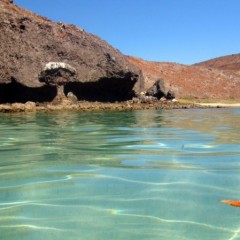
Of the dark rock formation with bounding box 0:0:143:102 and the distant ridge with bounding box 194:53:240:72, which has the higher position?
the distant ridge with bounding box 194:53:240:72

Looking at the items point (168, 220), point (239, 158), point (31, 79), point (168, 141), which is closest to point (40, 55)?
point (31, 79)

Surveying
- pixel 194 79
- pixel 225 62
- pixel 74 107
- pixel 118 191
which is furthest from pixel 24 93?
pixel 225 62

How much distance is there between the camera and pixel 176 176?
3.44m

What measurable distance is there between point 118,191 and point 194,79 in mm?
33813

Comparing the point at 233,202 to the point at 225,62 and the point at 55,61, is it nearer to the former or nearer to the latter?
the point at 55,61

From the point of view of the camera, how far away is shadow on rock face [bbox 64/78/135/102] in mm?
17625

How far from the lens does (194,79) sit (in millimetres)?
35906

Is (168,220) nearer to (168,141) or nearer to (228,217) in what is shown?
(228,217)

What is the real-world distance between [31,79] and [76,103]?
2.01 m

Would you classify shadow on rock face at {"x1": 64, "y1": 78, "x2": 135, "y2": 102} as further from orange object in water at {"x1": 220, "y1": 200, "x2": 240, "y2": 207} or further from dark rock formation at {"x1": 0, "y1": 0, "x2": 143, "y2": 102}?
orange object in water at {"x1": 220, "y1": 200, "x2": 240, "y2": 207}

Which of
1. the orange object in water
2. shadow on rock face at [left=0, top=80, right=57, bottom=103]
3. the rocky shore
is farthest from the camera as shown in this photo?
shadow on rock face at [left=0, top=80, right=57, bottom=103]

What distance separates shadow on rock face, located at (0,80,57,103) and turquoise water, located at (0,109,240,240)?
10732 millimetres

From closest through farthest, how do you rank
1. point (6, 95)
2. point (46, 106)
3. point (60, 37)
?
point (46, 106) < point (6, 95) < point (60, 37)

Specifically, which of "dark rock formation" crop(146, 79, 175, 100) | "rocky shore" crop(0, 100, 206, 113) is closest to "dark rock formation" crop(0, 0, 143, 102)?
"rocky shore" crop(0, 100, 206, 113)
